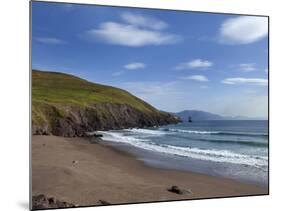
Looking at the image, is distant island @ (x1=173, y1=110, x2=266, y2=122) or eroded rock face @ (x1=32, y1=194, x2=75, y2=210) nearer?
eroded rock face @ (x1=32, y1=194, x2=75, y2=210)

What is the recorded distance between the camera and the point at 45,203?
4699mm

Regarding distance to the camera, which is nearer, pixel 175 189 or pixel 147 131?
pixel 175 189

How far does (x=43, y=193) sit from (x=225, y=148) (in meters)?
2.07

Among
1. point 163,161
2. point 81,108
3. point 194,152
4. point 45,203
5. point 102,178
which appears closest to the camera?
point 45,203

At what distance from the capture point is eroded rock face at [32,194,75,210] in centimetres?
467

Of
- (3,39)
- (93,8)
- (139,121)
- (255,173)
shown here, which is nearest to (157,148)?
(139,121)

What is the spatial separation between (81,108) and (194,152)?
1342 mm

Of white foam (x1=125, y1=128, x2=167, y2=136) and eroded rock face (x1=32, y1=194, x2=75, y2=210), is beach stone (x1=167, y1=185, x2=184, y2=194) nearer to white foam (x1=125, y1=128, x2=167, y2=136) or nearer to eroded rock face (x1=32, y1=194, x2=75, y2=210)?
white foam (x1=125, y1=128, x2=167, y2=136)

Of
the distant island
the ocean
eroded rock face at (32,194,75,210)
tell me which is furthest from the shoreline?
eroded rock face at (32,194,75,210)

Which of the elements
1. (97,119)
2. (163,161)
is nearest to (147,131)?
(163,161)

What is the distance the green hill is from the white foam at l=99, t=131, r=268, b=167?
13 centimetres

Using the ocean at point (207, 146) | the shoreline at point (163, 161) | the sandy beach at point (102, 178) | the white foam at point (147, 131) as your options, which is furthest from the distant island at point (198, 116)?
the sandy beach at point (102, 178)

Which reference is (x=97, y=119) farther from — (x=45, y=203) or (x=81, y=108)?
(x=45, y=203)

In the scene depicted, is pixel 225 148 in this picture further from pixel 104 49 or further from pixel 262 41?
pixel 104 49
